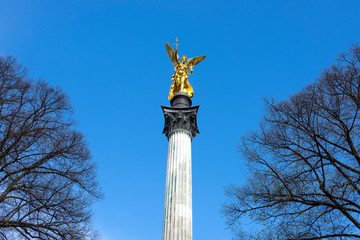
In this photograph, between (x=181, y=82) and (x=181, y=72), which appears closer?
(x=181, y=82)

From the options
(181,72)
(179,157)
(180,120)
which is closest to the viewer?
(179,157)

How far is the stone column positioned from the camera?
1512cm

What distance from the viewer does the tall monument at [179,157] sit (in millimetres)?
15180

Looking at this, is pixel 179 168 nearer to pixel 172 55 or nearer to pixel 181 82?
pixel 181 82

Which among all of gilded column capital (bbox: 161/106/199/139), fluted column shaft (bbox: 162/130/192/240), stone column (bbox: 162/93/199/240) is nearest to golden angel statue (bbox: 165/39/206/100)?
stone column (bbox: 162/93/199/240)

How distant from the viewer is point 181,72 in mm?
22844

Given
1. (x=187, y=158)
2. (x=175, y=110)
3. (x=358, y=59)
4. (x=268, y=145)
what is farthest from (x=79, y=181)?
(x=358, y=59)

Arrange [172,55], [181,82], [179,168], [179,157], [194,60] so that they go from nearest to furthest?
[179,168] < [179,157] < [181,82] < [194,60] < [172,55]

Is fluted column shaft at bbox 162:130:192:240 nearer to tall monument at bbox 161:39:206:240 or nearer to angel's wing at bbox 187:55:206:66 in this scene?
tall monument at bbox 161:39:206:240

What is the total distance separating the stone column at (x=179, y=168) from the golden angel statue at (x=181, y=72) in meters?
0.99

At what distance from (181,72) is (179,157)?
704cm

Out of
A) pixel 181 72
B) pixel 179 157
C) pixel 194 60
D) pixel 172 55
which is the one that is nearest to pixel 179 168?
pixel 179 157

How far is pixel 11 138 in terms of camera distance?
1334cm

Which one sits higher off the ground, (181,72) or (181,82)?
(181,72)
